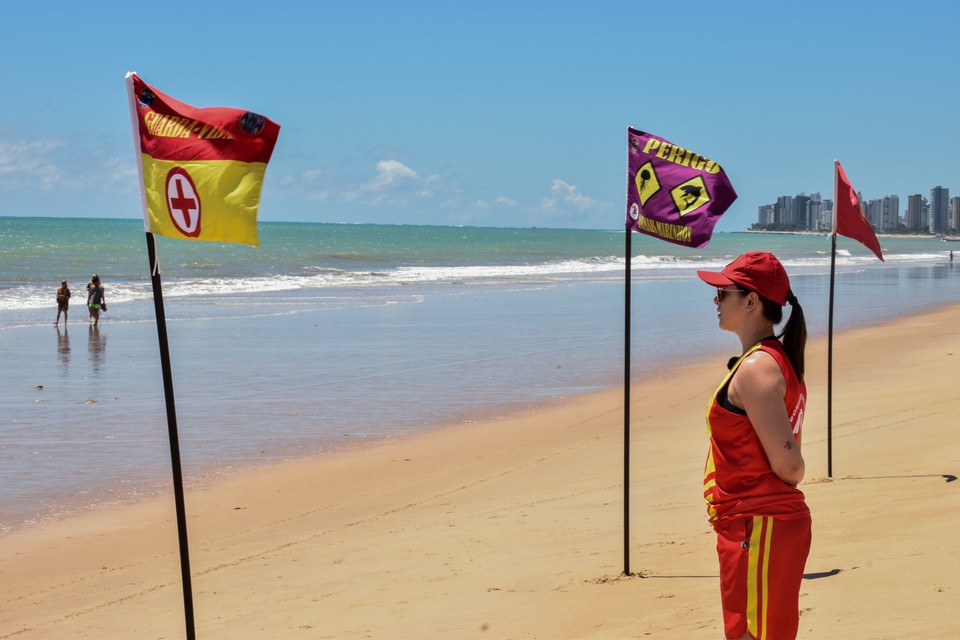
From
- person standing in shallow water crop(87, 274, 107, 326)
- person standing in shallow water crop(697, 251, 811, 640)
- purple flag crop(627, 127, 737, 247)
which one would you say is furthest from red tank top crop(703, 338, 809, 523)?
person standing in shallow water crop(87, 274, 107, 326)

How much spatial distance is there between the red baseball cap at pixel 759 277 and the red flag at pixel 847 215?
5818mm

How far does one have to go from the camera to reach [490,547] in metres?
7.37

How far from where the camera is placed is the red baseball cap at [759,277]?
341cm

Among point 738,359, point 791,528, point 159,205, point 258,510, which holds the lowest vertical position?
point 258,510

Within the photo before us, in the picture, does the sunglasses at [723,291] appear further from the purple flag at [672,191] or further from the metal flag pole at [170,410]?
the purple flag at [672,191]

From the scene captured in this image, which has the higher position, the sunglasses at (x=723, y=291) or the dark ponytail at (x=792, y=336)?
the sunglasses at (x=723, y=291)

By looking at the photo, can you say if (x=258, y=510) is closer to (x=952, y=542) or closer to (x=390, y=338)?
(x=952, y=542)

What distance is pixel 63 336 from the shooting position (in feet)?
A: 75.2

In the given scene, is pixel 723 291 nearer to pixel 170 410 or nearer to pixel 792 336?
pixel 792 336

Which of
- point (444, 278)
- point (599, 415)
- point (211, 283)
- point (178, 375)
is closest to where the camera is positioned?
point (599, 415)

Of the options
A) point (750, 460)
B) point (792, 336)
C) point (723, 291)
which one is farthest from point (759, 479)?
point (723, 291)

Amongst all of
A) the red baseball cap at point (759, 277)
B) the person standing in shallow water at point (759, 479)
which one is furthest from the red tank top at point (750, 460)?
the red baseball cap at point (759, 277)

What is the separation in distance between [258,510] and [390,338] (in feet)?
42.3

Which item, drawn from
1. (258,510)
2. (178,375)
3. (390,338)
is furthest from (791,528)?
→ (390,338)
